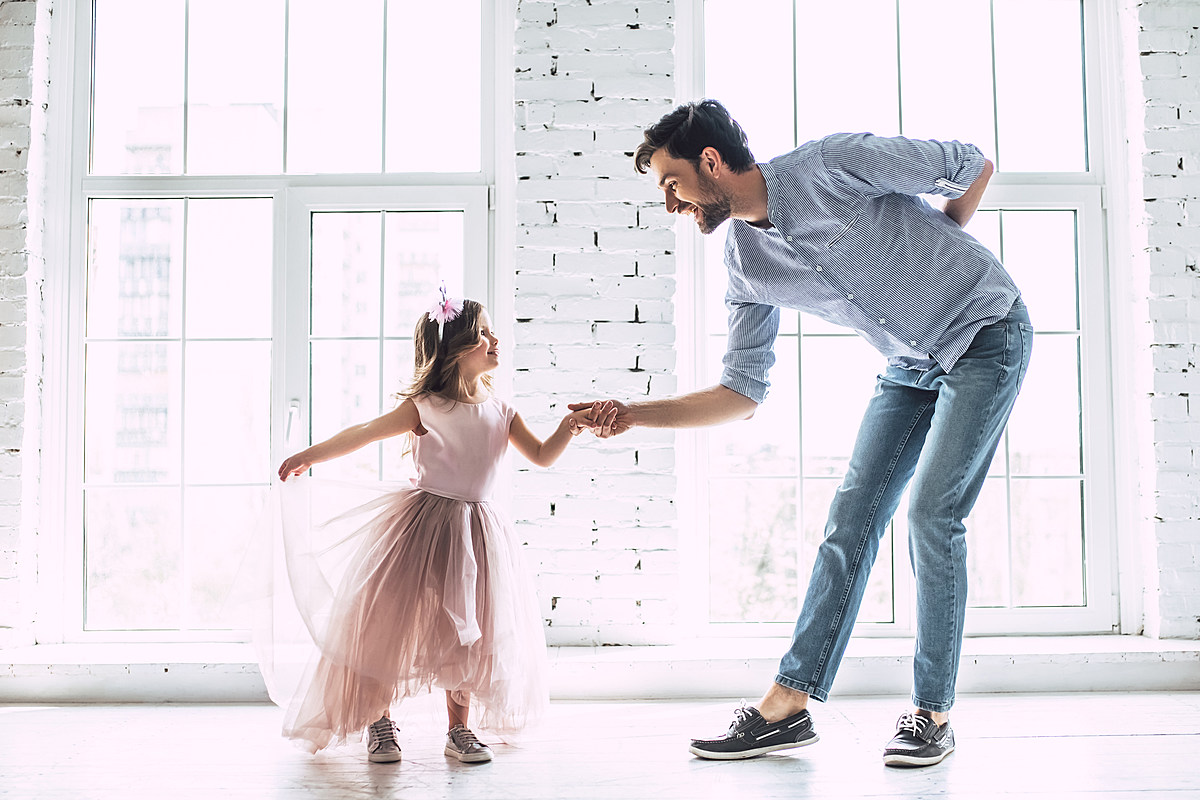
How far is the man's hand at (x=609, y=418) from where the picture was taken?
2.20 metres

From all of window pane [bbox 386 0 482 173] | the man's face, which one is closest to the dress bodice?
the man's face

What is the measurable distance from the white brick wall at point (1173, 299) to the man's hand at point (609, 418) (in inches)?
70.1

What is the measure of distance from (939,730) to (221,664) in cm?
193

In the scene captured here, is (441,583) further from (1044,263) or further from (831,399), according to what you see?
(1044,263)

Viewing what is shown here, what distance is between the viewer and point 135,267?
3006 millimetres

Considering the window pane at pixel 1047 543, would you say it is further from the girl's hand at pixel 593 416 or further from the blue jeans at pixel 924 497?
the girl's hand at pixel 593 416

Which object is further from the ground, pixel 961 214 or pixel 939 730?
pixel 961 214

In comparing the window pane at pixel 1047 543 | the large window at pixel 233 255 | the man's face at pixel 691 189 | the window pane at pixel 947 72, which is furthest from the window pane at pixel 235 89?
the window pane at pixel 1047 543

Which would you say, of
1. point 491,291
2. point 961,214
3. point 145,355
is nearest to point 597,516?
point 491,291

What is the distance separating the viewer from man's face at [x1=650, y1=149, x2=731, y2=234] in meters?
1.95

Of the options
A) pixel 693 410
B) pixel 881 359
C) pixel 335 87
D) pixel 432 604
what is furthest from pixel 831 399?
pixel 335 87

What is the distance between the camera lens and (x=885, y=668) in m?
2.60

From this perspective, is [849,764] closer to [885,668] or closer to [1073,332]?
[885,668]

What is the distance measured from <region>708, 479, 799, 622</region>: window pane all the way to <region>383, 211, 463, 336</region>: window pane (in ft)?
3.68
